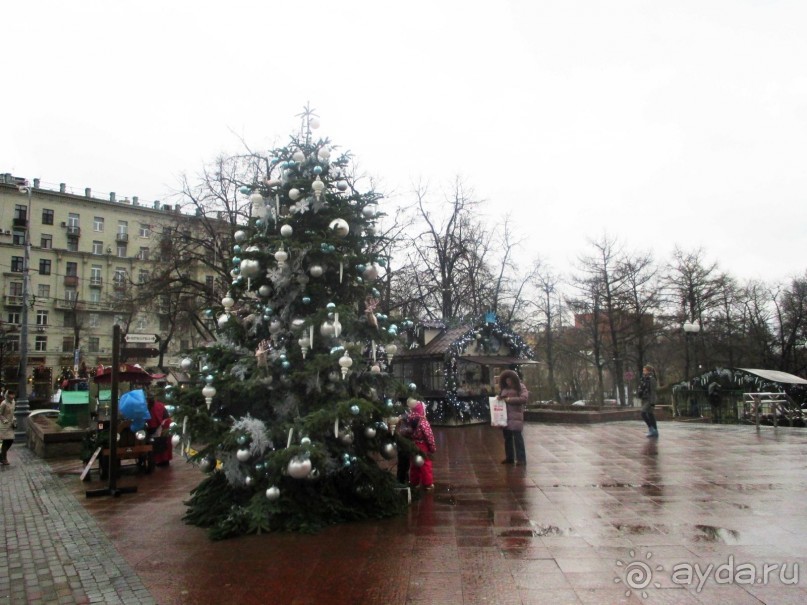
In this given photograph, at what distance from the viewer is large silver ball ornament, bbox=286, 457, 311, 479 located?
640 cm

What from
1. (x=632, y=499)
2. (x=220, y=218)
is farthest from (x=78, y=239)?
(x=632, y=499)

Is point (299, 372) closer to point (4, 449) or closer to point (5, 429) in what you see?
point (5, 429)

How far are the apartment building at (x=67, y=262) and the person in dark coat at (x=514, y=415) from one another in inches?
2098

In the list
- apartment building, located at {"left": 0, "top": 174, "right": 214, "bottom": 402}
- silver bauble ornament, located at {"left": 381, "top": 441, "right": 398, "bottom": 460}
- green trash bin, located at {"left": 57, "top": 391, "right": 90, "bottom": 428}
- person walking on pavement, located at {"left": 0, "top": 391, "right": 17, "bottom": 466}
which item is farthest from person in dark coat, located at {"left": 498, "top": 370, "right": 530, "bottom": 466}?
apartment building, located at {"left": 0, "top": 174, "right": 214, "bottom": 402}

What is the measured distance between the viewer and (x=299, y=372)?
23.9ft

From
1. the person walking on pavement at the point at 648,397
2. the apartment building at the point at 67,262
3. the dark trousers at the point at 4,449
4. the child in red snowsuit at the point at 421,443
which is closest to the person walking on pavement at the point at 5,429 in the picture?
the dark trousers at the point at 4,449

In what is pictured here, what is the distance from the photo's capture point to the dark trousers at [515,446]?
1145 cm

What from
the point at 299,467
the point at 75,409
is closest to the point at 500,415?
the point at 299,467

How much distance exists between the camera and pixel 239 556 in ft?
19.3

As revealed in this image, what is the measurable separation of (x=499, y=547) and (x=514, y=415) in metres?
5.48

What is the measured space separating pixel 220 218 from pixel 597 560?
22.6m

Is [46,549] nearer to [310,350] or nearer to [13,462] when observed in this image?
[310,350]

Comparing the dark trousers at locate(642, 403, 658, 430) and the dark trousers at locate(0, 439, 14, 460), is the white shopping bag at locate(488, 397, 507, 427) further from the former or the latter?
the dark trousers at locate(0, 439, 14, 460)

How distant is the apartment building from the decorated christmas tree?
5532 cm
